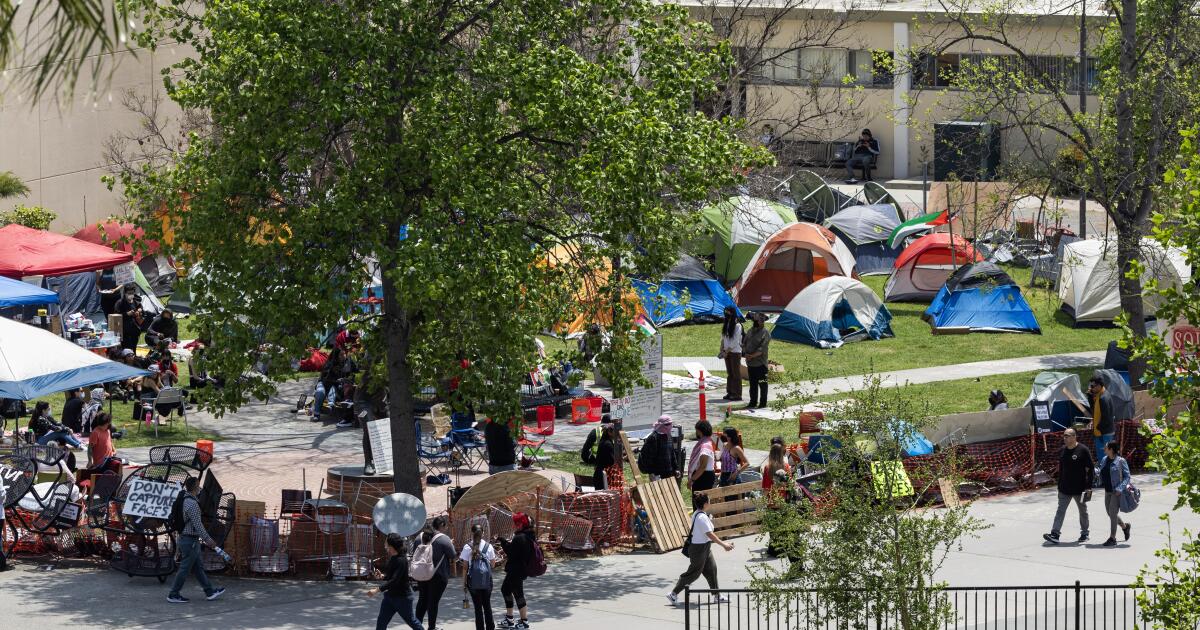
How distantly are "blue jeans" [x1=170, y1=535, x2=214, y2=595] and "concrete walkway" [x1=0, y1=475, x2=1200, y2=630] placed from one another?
18 centimetres

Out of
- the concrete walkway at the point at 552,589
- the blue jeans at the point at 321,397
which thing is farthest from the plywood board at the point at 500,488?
the blue jeans at the point at 321,397

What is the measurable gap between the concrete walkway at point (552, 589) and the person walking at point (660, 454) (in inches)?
56.4

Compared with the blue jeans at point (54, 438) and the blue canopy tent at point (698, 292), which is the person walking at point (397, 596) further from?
the blue canopy tent at point (698, 292)

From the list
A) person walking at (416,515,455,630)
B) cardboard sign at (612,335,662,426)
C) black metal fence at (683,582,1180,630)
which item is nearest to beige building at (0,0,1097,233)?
cardboard sign at (612,335,662,426)

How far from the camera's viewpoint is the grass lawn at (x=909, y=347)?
1115 inches

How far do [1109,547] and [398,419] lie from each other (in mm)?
8118

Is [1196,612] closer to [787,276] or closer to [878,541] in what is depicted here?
[878,541]

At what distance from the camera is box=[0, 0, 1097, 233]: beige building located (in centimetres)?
4041

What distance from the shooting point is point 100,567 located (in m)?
16.2

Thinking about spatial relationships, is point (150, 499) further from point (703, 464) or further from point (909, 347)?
point (909, 347)

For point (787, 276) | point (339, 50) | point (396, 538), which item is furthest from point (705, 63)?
point (787, 276)

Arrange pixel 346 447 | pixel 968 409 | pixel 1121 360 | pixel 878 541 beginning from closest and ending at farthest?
pixel 878 541 < pixel 346 447 < pixel 968 409 < pixel 1121 360

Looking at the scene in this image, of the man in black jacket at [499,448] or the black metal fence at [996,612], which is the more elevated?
the man in black jacket at [499,448]

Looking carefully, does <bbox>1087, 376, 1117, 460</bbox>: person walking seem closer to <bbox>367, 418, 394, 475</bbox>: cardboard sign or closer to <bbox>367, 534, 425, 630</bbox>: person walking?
<bbox>367, 418, 394, 475</bbox>: cardboard sign
